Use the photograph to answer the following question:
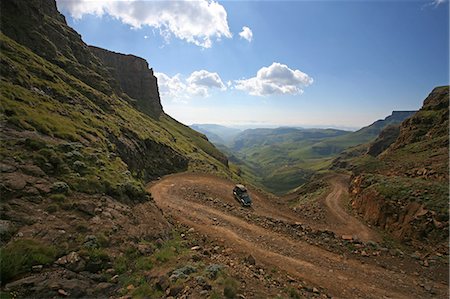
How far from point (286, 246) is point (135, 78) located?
142 meters

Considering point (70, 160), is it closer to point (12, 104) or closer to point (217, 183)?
point (12, 104)

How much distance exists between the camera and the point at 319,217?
36.3 m

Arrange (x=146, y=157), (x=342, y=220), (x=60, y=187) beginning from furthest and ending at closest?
(x=146, y=157), (x=342, y=220), (x=60, y=187)

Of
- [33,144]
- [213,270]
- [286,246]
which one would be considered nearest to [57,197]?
[33,144]

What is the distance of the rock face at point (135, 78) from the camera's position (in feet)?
451

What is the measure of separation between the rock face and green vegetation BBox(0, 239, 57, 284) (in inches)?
5002

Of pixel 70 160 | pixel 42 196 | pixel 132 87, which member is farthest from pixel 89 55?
pixel 42 196

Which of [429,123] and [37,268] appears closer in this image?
[37,268]

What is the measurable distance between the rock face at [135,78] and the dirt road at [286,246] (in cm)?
Answer: 10993

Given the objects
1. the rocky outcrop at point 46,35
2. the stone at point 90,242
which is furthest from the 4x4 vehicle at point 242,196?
the rocky outcrop at point 46,35

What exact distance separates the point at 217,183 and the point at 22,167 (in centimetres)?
2854

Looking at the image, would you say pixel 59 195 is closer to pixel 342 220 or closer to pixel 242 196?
pixel 242 196

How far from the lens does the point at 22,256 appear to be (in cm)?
1165

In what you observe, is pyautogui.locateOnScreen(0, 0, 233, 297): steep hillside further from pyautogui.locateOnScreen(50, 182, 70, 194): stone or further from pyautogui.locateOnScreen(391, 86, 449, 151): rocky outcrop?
pyautogui.locateOnScreen(391, 86, 449, 151): rocky outcrop
